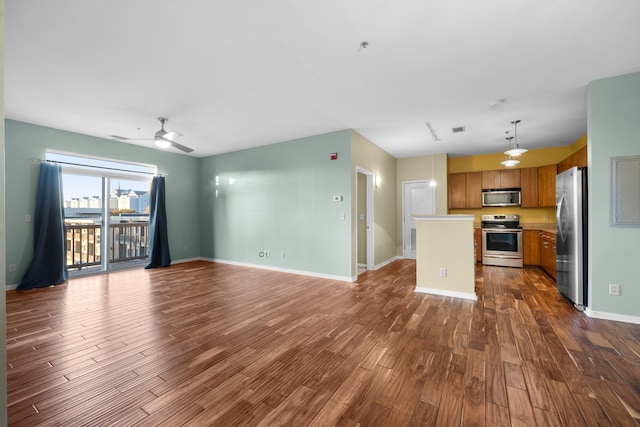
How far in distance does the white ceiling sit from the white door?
257 centimetres

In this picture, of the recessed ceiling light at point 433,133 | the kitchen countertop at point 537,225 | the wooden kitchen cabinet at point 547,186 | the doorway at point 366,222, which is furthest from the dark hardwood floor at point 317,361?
the wooden kitchen cabinet at point 547,186

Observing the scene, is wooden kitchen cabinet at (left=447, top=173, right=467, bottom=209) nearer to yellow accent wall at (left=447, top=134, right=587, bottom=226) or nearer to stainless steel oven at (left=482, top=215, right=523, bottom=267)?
yellow accent wall at (left=447, top=134, right=587, bottom=226)

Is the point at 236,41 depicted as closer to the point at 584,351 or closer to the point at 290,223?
the point at 290,223

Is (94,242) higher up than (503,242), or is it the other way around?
(94,242)

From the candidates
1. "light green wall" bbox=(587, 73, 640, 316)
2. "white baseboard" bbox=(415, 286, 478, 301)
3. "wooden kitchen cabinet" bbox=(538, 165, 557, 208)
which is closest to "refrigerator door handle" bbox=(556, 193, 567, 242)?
"light green wall" bbox=(587, 73, 640, 316)

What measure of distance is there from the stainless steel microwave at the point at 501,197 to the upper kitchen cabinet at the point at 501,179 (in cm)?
11

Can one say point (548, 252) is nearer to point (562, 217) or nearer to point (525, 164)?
point (562, 217)

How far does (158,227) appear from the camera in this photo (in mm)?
6309

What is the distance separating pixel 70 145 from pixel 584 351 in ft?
26.6

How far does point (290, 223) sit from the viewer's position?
5680mm

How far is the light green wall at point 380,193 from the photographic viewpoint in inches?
202

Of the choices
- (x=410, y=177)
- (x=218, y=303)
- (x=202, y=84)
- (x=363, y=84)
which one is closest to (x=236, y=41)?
(x=202, y=84)

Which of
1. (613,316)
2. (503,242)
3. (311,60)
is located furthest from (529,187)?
(311,60)

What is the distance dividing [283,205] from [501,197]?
5306 millimetres
